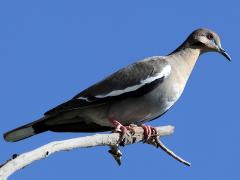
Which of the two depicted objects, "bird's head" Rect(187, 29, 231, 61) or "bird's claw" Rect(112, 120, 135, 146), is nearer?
"bird's claw" Rect(112, 120, 135, 146)

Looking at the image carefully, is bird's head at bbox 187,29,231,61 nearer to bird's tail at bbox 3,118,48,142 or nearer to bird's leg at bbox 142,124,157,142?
bird's leg at bbox 142,124,157,142

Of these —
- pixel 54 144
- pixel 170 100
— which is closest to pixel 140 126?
pixel 170 100

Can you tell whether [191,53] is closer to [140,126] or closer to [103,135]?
[140,126]

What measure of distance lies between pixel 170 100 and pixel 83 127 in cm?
122

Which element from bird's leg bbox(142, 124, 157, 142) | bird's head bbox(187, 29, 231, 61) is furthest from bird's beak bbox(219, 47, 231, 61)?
bird's leg bbox(142, 124, 157, 142)

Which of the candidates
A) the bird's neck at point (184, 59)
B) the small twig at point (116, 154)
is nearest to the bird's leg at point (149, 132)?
the small twig at point (116, 154)

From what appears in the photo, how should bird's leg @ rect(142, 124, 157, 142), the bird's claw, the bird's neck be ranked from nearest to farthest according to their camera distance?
the bird's claw → bird's leg @ rect(142, 124, 157, 142) → the bird's neck

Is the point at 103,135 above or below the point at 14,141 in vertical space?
below

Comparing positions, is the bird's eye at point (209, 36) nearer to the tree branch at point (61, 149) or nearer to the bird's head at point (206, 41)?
the bird's head at point (206, 41)

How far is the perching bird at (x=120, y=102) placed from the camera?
9133 mm

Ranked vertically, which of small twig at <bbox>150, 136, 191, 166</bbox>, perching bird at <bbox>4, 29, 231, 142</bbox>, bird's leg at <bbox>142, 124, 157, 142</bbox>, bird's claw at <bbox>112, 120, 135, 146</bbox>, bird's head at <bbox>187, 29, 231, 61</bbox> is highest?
bird's head at <bbox>187, 29, 231, 61</bbox>

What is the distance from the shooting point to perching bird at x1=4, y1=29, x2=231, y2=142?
913cm

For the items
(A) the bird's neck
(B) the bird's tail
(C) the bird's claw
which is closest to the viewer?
(C) the bird's claw

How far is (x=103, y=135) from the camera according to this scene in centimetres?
708
